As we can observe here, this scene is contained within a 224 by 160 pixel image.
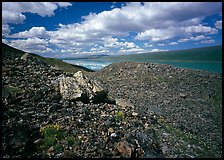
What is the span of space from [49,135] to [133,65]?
88.3 feet

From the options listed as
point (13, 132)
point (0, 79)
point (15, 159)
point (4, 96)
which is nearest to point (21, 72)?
point (0, 79)

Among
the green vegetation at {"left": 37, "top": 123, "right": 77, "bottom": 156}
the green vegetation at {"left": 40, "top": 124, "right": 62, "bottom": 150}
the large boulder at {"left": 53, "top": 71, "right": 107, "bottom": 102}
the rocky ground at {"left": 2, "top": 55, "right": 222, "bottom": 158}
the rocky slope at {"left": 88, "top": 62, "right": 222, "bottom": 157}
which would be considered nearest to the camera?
the green vegetation at {"left": 37, "top": 123, "right": 77, "bottom": 156}

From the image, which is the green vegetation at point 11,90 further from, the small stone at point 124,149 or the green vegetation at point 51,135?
the small stone at point 124,149

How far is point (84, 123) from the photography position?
36.1ft

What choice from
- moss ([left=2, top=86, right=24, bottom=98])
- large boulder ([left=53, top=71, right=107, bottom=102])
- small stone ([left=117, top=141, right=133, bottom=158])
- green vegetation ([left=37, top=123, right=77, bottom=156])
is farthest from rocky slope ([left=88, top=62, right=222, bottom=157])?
moss ([left=2, top=86, right=24, bottom=98])

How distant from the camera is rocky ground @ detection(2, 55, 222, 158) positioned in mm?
9047

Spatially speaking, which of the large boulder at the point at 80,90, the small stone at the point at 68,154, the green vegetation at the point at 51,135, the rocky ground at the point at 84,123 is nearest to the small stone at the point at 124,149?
the rocky ground at the point at 84,123

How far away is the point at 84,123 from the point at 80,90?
127 inches

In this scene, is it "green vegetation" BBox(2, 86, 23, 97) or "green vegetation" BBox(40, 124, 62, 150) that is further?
"green vegetation" BBox(2, 86, 23, 97)

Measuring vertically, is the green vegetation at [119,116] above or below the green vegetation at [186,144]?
above

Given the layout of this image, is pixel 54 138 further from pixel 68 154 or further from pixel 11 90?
pixel 11 90

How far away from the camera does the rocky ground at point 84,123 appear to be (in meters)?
9.05

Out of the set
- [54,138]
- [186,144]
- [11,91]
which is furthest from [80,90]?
[186,144]

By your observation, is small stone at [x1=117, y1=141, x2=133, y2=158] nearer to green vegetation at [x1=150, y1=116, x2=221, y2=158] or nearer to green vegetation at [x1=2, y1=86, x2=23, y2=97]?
green vegetation at [x1=150, y1=116, x2=221, y2=158]
